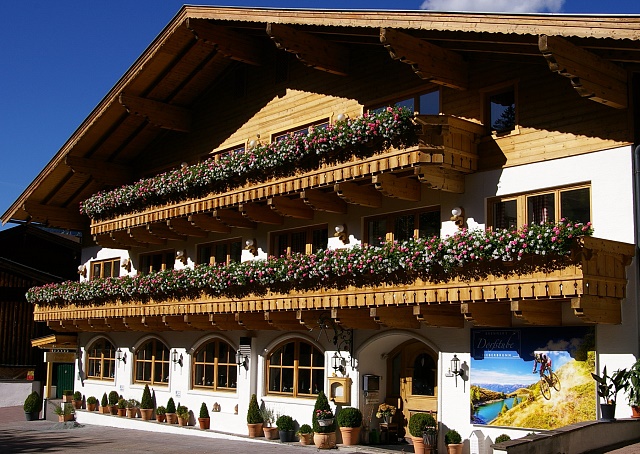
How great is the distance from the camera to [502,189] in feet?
58.6

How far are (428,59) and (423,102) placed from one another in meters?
1.93

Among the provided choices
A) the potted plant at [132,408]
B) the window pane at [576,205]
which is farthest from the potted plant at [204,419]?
the window pane at [576,205]

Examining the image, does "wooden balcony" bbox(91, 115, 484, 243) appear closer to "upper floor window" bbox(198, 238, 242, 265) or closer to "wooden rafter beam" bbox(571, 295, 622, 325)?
"upper floor window" bbox(198, 238, 242, 265)

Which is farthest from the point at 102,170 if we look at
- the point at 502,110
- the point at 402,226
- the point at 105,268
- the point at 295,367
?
the point at 502,110

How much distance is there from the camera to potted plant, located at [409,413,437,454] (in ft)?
59.2

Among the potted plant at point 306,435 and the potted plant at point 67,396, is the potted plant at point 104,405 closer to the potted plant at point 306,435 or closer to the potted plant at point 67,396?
the potted plant at point 67,396

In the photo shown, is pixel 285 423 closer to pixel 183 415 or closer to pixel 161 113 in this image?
pixel 183 415

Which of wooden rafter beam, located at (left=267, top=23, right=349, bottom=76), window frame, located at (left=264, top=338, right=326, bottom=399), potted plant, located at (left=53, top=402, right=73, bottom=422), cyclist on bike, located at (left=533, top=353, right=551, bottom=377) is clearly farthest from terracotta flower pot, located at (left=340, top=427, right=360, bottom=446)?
potted plant, located at (left=53, top=402, right=73, bottom=422)

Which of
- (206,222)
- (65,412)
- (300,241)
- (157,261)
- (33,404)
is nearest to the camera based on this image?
(300,241)

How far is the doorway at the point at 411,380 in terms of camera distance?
20047 millimetres

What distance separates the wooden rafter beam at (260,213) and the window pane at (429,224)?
4.78m

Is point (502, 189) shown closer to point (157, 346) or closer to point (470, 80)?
point (470, 80)

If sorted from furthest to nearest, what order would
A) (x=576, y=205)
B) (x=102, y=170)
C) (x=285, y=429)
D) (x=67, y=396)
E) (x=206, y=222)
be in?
(x=67, y=396)
(x=102, y=170)
(x=206, y=222)
(x=285, y=429)
(x=576, y=205)

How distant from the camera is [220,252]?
25.9m
